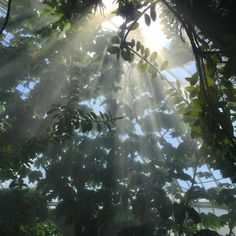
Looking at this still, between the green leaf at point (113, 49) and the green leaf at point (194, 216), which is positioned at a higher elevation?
the green leaf at point (113, 49)

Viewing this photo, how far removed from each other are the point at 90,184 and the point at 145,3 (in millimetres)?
4590

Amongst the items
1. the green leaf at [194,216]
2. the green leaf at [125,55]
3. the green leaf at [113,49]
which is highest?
the green leaf at [113,49]

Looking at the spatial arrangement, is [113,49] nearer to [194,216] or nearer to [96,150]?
[194,216]

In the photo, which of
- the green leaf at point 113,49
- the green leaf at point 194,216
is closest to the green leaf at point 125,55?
the green leaf at point 113,49

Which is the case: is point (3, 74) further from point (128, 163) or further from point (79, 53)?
point (128, 163)

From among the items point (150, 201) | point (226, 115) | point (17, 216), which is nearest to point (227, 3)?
point (226, 115)

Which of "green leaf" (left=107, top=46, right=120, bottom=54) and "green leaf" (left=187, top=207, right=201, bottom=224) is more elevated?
"green leaf" (left=107, top=46, right=120, bottom=54)

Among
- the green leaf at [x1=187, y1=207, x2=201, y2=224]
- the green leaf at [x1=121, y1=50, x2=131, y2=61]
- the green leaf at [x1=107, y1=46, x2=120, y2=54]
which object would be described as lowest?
the green leaf at [x1=187, y1=207, x2=201, y2=224]

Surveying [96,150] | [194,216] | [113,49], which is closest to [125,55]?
[113,49]

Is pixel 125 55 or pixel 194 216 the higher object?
pixel 125 55

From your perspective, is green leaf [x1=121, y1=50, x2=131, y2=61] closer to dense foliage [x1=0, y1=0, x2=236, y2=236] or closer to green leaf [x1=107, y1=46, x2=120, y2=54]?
green leaf [x1=107, y1=46, x2=120, y2=54]

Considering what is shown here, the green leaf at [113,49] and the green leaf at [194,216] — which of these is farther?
the green leaf at [194,216]

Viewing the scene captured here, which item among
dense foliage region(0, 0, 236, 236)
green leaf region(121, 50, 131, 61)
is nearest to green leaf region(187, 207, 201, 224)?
dense foliage region(0, 0, 236, 236)

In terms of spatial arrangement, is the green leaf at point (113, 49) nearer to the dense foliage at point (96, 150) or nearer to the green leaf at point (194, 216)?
the dense foliage at point (96, 150)
